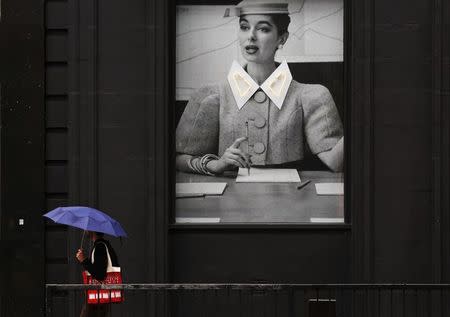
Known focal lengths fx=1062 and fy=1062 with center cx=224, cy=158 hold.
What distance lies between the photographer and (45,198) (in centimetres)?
1375

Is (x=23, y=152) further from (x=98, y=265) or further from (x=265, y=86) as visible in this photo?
(x=265, y=86)

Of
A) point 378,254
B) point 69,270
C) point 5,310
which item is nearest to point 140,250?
point 69,270

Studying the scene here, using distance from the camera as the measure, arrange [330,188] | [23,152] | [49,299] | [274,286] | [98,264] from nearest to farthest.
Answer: [274,286], [49,299], [98,264], [23,152], [330,188]

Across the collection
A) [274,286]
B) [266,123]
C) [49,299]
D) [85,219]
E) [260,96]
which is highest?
[260,96]

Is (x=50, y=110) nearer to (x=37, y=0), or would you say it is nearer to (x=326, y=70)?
(x=37, y=0)

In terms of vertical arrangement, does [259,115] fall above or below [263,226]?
above

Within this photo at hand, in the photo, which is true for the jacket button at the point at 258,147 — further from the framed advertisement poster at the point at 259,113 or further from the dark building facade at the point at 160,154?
the dark building facade at the point at 160,154

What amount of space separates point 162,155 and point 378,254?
9.91ft

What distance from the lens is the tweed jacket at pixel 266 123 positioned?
13852 mm

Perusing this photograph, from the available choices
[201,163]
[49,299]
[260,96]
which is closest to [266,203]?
[201,163]

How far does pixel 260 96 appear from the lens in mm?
13883

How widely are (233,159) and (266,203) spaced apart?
2.36 feet

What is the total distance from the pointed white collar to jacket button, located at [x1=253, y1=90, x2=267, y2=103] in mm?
47

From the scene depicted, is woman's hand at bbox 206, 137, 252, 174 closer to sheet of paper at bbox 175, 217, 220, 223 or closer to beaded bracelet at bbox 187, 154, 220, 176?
beaded bracelet at bbox 187, 154, 220, 176
